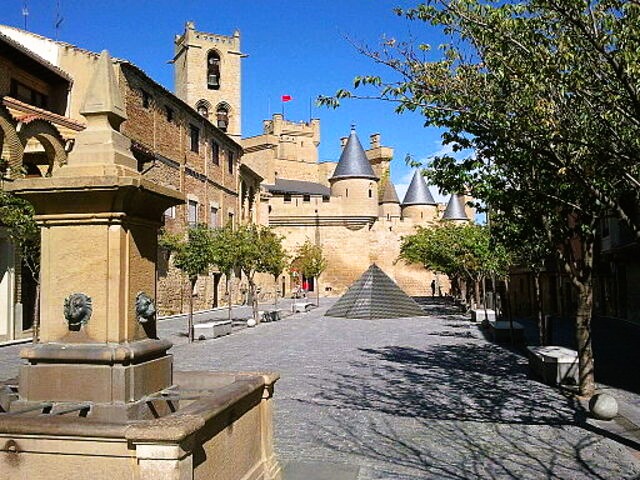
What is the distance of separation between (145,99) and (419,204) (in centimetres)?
4488

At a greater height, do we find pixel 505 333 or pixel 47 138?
pixel 47 138

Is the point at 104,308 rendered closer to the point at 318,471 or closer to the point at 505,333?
the point at 318,471

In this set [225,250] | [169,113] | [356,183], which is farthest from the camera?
[356,183]

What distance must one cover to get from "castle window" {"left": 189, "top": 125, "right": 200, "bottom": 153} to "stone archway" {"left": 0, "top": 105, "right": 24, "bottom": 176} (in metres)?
14.8

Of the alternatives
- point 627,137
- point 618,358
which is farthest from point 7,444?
point 618,358

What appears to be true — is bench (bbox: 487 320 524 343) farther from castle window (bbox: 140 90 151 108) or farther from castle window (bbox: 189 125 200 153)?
castle window (bbox: 189 125 200 153)

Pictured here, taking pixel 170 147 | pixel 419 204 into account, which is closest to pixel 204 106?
pixel 170 147

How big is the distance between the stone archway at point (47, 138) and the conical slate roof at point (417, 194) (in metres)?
51.2

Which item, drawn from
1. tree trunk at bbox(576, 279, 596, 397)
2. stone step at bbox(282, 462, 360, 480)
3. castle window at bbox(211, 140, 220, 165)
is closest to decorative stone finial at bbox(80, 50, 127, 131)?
stone step at bbox(282, 462, 360, 480)

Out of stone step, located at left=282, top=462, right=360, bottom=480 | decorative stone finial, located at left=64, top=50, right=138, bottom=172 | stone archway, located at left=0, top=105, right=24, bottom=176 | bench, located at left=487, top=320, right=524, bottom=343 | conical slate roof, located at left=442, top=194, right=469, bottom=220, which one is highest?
conical slate roof, located at left=442, top=194, right=469, bottom=220

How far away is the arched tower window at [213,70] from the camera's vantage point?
50.6m

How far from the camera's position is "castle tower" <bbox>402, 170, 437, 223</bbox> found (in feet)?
222

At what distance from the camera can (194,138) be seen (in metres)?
33.0

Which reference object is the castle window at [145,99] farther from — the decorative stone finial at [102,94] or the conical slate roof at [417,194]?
the conical slate roof at [417,194]
